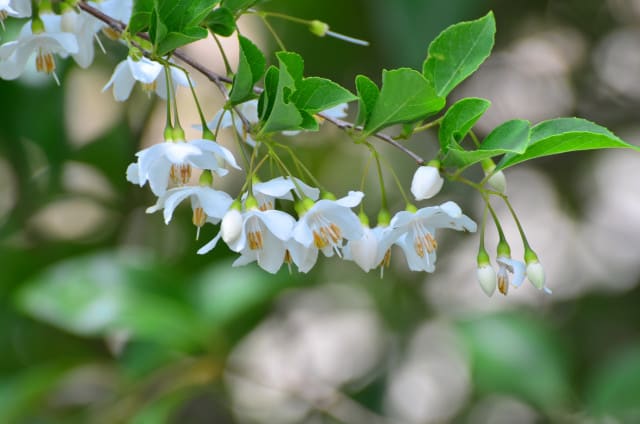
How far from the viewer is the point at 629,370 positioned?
228 cm

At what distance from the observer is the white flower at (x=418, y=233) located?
3.15 feet

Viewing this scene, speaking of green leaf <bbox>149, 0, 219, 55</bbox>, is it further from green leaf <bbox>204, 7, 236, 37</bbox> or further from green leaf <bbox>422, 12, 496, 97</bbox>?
green leaf <bbox>422, 12, 496, 97</bbox>

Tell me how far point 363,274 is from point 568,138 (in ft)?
6.16

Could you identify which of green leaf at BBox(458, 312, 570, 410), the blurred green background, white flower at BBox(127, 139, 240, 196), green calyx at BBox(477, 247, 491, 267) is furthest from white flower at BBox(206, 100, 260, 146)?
green leaf at BBox(458, 312, 570, 410)

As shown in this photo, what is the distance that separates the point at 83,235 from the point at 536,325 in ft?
4.34

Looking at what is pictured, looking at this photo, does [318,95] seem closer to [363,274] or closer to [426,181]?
[426,181]

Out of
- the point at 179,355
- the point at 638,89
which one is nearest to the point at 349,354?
the point at 179,355

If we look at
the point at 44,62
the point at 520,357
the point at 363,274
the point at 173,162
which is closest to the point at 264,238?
the point at 173,162

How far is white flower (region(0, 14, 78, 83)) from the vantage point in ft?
3.17

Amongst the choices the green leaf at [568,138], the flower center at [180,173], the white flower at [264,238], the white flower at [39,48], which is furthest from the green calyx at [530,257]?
the white flower at [39,48]

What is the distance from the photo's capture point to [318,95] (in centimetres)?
84

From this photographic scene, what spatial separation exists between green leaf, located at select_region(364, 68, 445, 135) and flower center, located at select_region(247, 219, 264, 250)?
0.15 meters

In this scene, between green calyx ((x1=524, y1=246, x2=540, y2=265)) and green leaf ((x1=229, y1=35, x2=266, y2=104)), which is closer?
green leaf ((x1=229, y1=35, x2=266, y2=104))

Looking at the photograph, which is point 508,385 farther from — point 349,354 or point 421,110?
point 421,110
